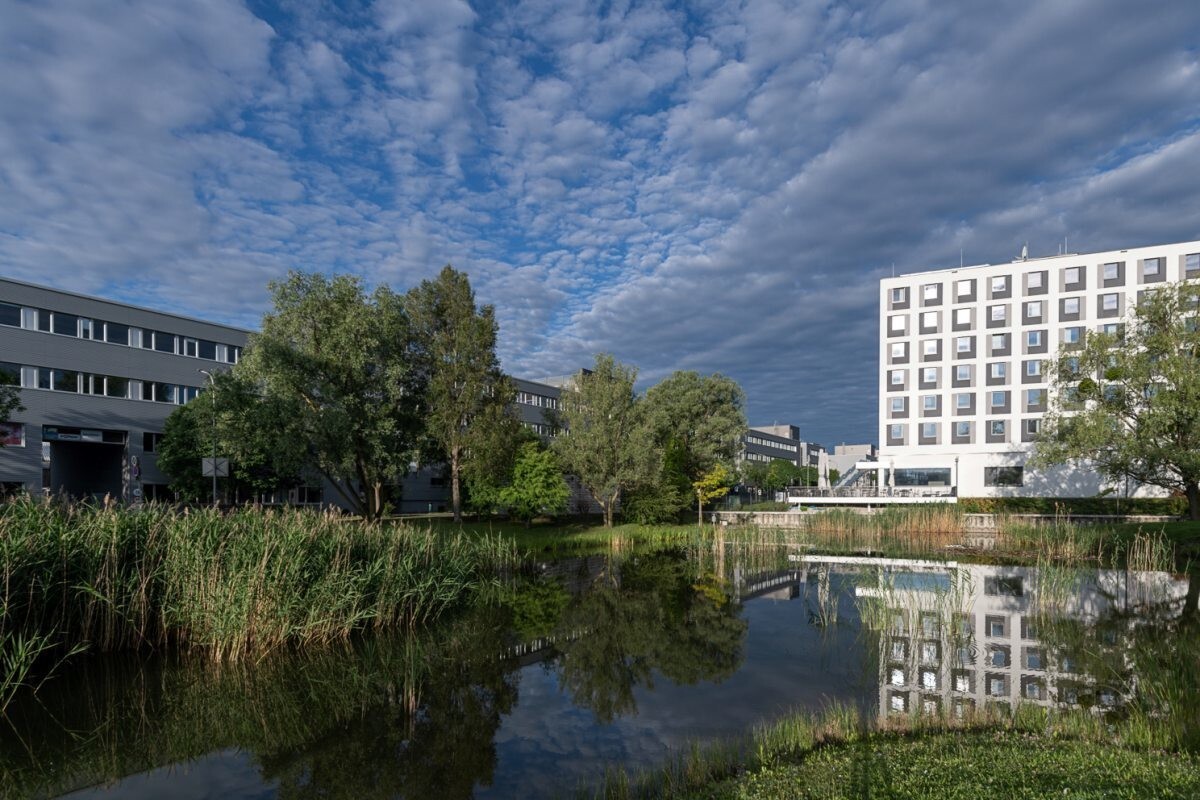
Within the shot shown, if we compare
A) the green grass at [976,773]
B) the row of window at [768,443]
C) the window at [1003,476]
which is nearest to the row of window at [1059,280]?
the window at [1003,476]

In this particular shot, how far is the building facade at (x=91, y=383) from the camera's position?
38469mm

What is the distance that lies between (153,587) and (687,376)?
44.2 metres

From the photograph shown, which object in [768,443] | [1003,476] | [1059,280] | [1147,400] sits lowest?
[1003,476]

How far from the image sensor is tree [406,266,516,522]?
31859 millimetres

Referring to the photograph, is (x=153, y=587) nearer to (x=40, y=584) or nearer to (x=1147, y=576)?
(x=40, y=584)

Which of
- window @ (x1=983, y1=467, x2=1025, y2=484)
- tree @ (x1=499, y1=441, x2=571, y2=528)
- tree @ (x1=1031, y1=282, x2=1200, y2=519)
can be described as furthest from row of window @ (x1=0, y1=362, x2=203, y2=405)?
window @ (x1=983, y1=467, x2=1025, y2=484)

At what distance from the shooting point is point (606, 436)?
36.0 m

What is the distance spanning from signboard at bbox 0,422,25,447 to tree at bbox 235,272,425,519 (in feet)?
64.8

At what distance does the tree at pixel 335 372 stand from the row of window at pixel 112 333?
21415 mm

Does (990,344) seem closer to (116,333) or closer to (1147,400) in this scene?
(1147,400)

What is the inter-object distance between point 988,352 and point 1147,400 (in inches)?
1180

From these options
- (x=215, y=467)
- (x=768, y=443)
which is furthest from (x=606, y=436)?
(x=768, y=443)

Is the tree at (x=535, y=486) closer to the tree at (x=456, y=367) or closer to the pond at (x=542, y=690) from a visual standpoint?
the tree at (x=456, y=367)

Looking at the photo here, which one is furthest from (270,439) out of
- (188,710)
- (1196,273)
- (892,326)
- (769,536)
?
(1196,273)
